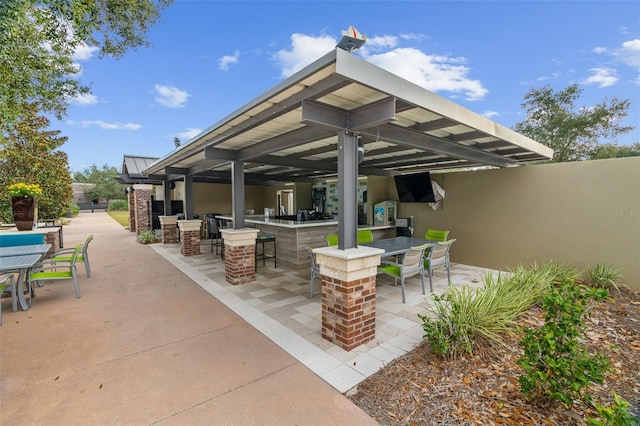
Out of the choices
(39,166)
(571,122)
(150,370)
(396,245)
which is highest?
(571,122)

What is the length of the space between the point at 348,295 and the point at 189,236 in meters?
6.77

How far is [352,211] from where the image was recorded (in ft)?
10.7

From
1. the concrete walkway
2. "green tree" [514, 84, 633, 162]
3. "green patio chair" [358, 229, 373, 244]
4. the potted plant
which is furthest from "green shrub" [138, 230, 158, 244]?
"green tree" [514, 84, 633, 162]

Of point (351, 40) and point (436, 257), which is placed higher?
point (351, 40)

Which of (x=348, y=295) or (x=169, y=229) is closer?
(x=348, y=295)

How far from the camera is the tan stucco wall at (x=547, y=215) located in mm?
5094

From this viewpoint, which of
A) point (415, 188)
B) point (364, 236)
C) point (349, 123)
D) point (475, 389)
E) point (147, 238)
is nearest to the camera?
point (475, 389)

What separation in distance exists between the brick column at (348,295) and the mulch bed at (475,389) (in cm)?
51

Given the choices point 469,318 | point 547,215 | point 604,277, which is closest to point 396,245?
point 469,318

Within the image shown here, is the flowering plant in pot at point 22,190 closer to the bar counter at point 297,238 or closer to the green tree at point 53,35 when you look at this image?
the green tree at point 53,35

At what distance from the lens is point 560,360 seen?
1957mm

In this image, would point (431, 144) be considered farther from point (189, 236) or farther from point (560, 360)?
point (189, 236)

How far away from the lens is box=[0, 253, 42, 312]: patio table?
3871 millimetres

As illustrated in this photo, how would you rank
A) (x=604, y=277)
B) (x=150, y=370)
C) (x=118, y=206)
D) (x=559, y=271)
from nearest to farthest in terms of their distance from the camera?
1. (x=150, y=370)
2. (x=604, y=277)
3. (x=559, y=271)
4. (x=118, y=206)
